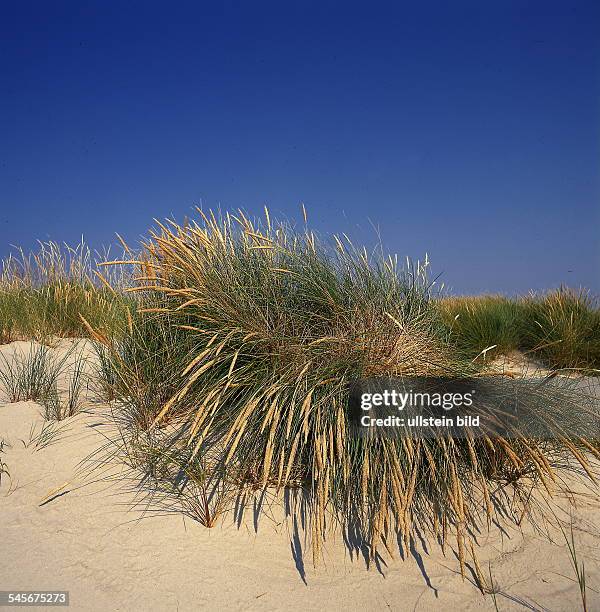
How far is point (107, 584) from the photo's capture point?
2.49m

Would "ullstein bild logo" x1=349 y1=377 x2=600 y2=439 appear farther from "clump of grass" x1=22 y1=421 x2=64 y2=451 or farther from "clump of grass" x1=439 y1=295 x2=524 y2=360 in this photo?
"clump of grass" x1=439 y1=295 x2=524 y2=360

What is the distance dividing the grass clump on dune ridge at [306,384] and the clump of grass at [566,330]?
3026 millimetres

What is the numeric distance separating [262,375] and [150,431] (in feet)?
3.01

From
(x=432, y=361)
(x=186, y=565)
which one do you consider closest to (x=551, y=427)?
(x=432, y=361)

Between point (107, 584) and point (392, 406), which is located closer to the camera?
Answer: point (107, 584)

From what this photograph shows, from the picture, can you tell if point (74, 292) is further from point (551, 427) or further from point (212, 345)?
point (551, 427)

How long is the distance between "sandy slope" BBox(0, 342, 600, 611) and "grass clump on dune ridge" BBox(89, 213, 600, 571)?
0.15 meters

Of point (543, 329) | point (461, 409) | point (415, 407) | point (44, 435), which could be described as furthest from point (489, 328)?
point (44, 435)

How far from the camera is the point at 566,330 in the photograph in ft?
21.5

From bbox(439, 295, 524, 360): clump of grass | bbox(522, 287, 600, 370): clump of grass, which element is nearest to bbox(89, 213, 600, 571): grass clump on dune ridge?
bbox(439, 295, 524, 360): clump of grass

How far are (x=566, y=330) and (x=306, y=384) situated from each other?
4.93m

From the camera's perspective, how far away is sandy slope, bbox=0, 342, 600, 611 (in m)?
2.41

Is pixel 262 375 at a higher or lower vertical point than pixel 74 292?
lower

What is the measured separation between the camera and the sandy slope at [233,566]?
7.89ft
